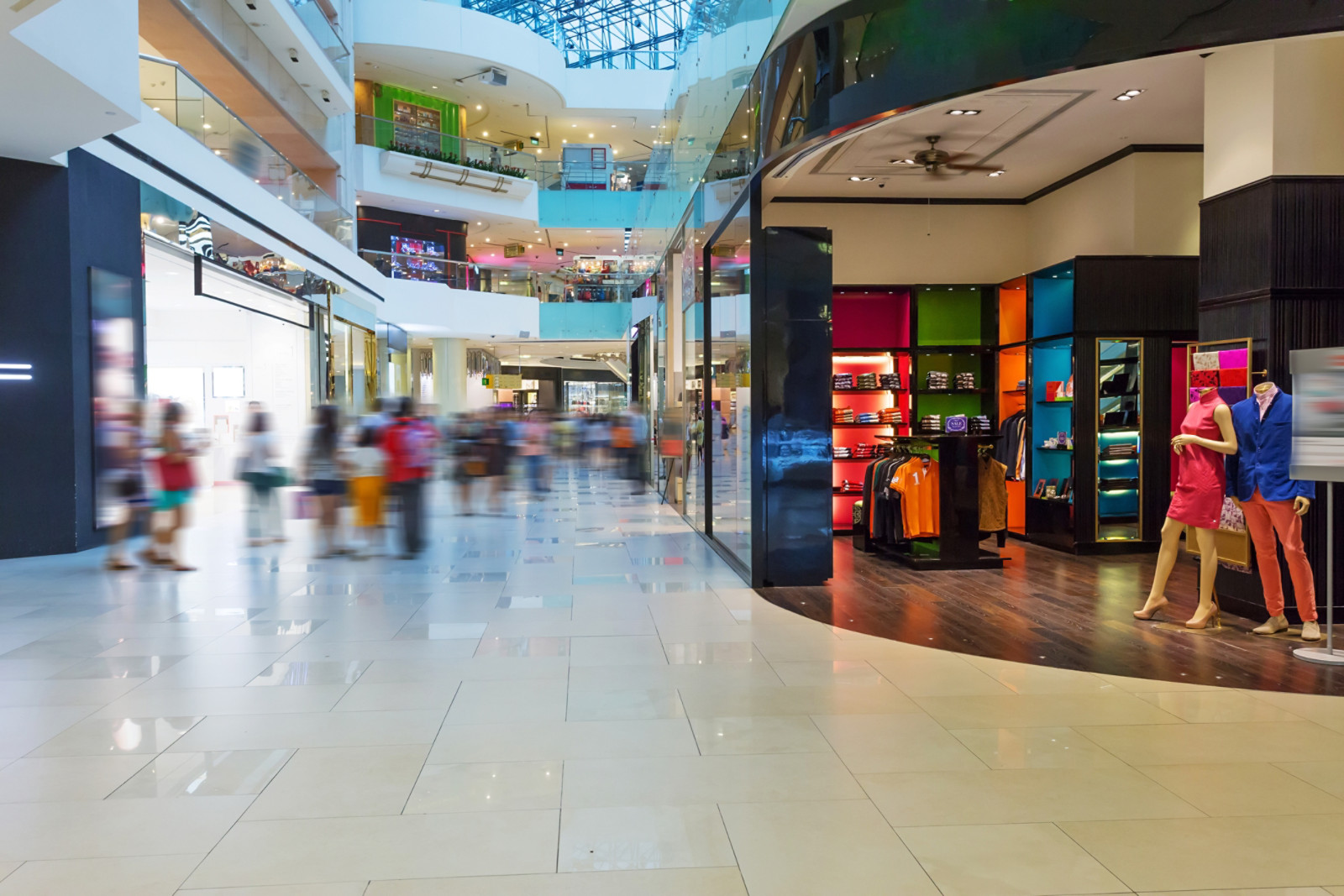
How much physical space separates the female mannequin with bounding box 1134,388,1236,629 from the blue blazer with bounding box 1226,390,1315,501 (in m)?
0.09

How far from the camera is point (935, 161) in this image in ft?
28.0

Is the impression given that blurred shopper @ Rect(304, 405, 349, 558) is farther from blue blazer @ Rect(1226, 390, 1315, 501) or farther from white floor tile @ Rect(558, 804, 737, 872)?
blue blazer @ Rect(1226, 390, 1315, 501)

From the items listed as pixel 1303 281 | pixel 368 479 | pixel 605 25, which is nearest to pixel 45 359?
pixel 368 479

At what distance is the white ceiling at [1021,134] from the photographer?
670 centimetres

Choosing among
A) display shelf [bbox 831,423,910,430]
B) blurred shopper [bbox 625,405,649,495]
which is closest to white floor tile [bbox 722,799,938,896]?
display shelf [bbox 831,423,910,430]

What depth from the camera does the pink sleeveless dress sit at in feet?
18.5

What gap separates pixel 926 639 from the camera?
Answer: 5391 millimetres

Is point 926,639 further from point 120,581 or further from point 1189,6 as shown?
point 120,581

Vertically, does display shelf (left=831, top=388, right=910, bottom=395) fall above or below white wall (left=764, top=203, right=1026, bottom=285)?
below

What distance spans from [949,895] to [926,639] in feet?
10.0

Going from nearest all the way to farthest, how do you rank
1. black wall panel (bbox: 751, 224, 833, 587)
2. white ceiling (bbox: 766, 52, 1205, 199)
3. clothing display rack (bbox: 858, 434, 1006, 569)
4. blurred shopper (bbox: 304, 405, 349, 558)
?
1. white ceiling (bbox: 766, 52, 1205, 199)
2. black wall panel (bbox: 751, 224, 833, 587)
3. clothing display rack (bbox: 858, 434, 1006, 569)
4. blurred shopper (bbox: 304, 405, 349, 558)

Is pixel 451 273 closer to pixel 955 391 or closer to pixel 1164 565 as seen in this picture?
pixel 955 391

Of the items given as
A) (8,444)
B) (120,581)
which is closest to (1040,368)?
(120,581)

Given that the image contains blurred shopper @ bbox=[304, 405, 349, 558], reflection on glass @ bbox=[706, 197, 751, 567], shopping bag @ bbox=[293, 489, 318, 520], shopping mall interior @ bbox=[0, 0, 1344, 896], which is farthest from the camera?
shopping bag @ bbox=[293, 489, 318, 520]
